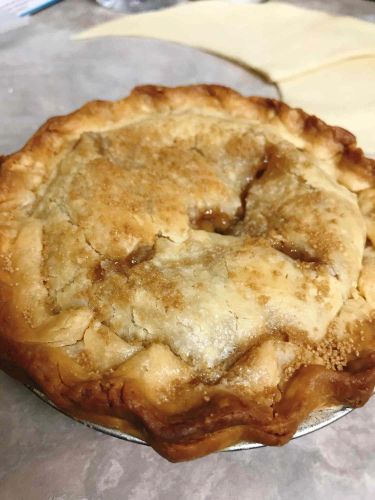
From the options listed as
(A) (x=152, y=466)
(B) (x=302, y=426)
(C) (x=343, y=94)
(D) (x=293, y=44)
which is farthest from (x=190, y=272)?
(D) (x=293, y=44)

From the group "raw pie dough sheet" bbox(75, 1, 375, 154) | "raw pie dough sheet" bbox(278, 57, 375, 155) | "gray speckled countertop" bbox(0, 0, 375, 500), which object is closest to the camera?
"gray speckled countertop" bbox(0, 0, 375, 500)

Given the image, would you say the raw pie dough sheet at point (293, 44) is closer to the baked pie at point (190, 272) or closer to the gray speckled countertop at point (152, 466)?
the baked pie at point (190, 272)

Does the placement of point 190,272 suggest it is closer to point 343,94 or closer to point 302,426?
point 302,426

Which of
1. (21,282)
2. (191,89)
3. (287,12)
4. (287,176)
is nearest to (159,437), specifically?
(21,282)

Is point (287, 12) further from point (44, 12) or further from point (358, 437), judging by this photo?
point (358, 437)

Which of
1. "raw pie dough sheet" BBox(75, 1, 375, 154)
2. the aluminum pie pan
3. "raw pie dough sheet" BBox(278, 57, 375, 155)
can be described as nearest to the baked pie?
the aluminum pie pan

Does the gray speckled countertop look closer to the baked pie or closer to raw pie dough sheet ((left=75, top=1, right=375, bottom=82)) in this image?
the baked pie

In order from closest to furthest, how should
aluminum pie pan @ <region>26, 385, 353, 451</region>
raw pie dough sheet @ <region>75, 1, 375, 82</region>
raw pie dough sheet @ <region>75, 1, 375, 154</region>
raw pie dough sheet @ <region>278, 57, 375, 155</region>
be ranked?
aluminum pie pan @ <region>26, 385, 353, 451</region> → raw pie dough sheet @ <region>278, 57, 375, 155</region> → raw pie dough sheet @ <region>75, 1, 375, 154</region> → raw pie dough sheet @ <region>75, 1, 375, 82</region>

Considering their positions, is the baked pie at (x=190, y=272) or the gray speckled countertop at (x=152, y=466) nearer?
the baked pie at (x=190, y=272)

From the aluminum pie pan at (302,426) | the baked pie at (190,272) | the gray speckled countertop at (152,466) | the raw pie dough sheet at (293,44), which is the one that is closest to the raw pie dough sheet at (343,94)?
the raw pie dough sheet at (293,44)
